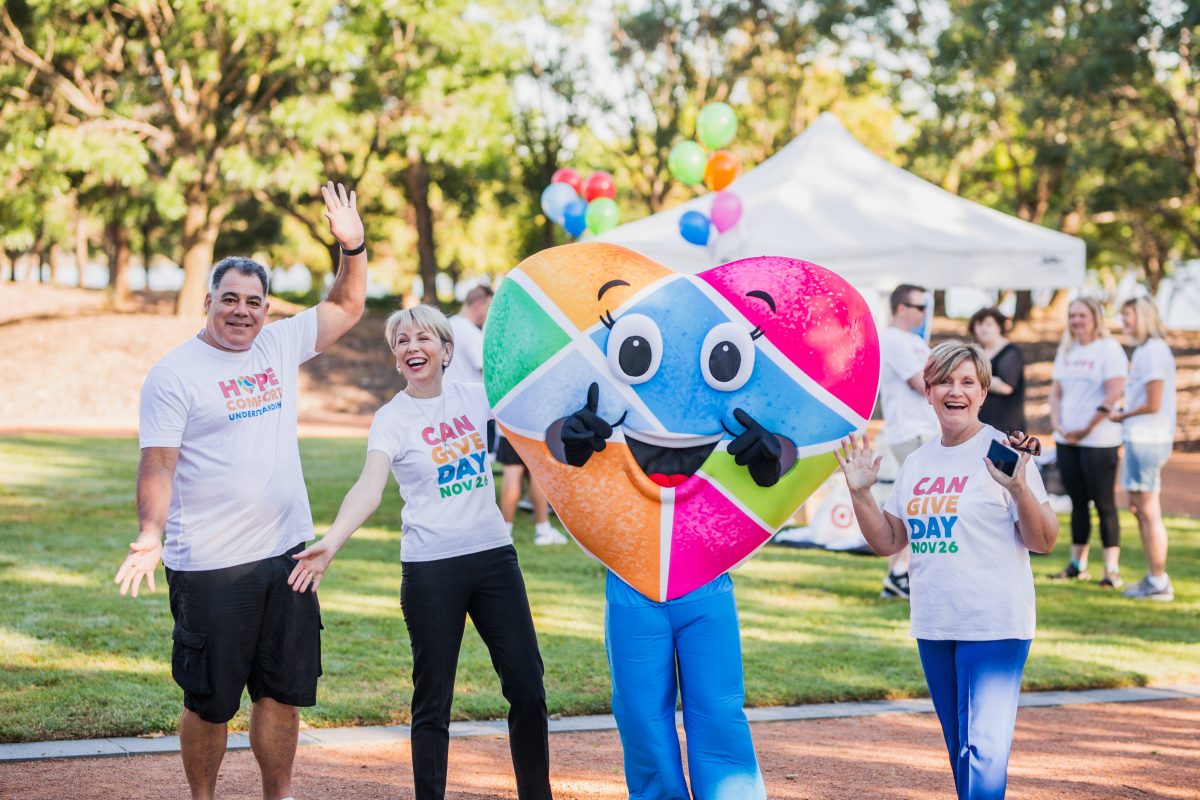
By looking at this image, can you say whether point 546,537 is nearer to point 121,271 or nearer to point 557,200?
point 557,200

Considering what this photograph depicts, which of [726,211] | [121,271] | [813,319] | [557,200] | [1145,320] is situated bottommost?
[813,319]

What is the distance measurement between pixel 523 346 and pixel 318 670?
1314mm

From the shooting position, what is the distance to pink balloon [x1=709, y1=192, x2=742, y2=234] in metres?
9.78

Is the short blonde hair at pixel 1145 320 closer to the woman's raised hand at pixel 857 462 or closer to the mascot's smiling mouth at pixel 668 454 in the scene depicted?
the woman's raised hand at pixel 857 462

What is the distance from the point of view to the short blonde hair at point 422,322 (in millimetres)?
4223

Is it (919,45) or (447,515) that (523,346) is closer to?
(447,515)

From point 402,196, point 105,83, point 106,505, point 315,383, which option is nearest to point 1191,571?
point 106,505

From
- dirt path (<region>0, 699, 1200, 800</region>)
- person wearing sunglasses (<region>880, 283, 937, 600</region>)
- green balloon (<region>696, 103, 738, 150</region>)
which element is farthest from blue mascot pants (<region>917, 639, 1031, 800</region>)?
green balloon (<region>696, 103, 738, 150</region>)

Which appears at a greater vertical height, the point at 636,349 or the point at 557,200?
the point at 557,200

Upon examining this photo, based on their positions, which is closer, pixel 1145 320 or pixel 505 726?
pixel 505 726

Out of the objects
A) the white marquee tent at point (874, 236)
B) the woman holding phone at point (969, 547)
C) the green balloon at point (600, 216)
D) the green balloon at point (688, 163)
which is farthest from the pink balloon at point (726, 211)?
the woman holding phone at point (969, 547)

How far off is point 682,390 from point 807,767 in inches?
86.3

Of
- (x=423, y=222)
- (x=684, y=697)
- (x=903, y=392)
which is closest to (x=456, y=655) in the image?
(x=684, y=697)

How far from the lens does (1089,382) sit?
8.69 meters
